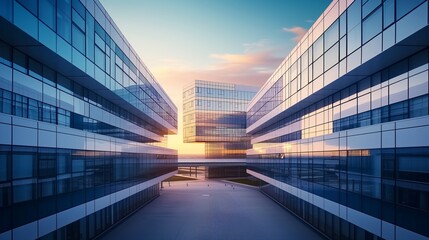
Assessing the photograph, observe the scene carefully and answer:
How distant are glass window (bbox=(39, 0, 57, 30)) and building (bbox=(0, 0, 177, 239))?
5 centimetres

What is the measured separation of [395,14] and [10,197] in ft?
58.8

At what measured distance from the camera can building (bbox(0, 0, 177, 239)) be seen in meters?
15.0

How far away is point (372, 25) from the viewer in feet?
58.9

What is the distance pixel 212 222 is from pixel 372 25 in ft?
76.1

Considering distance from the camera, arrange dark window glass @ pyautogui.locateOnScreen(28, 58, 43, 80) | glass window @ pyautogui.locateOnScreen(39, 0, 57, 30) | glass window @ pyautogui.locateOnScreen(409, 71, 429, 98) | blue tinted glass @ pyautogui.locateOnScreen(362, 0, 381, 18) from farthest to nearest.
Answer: dark window glass @ pyautogui.locateOnScreen(28, 58, 43, 80), blue tinted glass @ pyautogui.locateOnScreen(362, 0, 381, 18), glass window @ pyautogui.locateOnScreen(39, 0, 57, 30), glass window @ pyautogui.locateOnScreen(409, 71, 429, 98)

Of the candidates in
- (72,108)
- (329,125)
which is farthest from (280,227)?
(72,108)

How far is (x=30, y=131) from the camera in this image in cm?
1580

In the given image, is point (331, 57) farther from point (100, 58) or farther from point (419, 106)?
point (100, 58)

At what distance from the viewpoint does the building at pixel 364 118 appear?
15.0 m

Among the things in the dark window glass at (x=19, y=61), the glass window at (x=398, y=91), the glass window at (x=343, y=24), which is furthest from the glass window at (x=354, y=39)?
the dark window glass at (x=19, y=61)

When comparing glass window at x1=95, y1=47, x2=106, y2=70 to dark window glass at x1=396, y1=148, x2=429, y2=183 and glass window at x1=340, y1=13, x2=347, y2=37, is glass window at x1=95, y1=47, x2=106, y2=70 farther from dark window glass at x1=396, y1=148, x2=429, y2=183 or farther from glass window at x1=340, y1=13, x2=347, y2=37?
→ dark window glass at x1=396, y1=148, x2=429, y2=183

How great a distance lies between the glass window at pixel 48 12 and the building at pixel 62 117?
5cm

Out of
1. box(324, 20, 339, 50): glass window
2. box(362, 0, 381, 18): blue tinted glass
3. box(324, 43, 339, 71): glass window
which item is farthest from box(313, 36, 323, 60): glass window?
box(362, 0, 381, 18): blue tinted glass

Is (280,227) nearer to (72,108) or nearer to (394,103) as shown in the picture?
(394,103)
